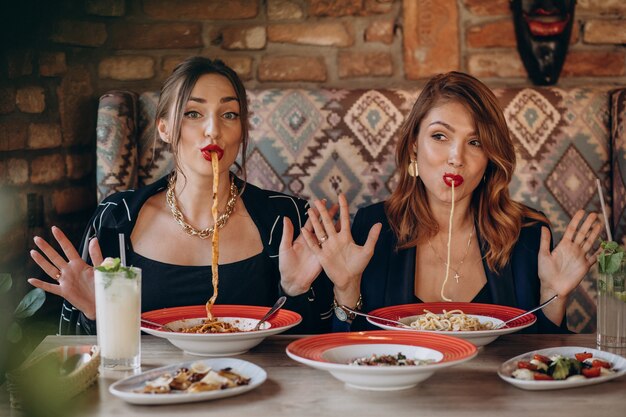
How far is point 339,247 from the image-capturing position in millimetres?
1901

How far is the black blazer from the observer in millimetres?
2172

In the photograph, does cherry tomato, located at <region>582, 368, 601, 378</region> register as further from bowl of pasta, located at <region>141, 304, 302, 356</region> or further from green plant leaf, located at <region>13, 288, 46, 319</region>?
green plant leaf, located at <region>13, 288, 46, 319</region>

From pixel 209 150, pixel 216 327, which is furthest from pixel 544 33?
pixel 216 327

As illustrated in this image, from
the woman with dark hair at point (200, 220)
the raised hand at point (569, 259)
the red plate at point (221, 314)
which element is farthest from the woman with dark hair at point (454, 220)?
the red plate at point (221, 314)

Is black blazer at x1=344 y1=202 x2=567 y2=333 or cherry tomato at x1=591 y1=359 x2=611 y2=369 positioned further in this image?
black blazer at x1=344 y1=202 x2=567 y2=333

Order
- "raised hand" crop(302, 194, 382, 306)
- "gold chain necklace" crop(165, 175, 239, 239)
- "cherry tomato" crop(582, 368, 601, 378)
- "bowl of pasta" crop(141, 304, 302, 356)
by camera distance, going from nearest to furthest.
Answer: "cherry tomato" crop(582, 368, 601, 378)
"bowl of pasta" crop(141, 304, 302, 356)
"raised hand" crop(302, 194, 382, 306)
"gold chain necklace" crop(165, 175, 239, 239)

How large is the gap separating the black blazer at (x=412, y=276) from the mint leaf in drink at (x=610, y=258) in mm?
593

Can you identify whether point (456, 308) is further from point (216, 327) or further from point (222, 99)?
point (222, 99)

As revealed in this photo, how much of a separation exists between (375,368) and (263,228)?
1174 mm

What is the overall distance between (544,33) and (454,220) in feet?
3.87

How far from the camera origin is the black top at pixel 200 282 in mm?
2203

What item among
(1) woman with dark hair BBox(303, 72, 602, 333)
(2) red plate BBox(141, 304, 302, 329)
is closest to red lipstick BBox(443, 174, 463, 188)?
(1) woman with dark hair BBox(303, 72, 602, 333)

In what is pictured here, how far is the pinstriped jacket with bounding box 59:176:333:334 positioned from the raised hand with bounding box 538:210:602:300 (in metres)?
0.67

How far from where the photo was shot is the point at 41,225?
8.80ft
